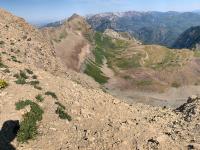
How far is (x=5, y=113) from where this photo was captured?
32250 millimetres

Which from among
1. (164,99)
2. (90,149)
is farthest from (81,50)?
(90,149)

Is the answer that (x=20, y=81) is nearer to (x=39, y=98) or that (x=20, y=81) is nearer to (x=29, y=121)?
(x=39, y=98)

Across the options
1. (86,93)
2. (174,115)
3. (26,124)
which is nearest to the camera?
(26,124)

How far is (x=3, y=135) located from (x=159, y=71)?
443 ft

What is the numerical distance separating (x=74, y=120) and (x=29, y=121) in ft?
12.6

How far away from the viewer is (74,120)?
3391cm

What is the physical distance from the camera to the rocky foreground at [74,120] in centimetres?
2992

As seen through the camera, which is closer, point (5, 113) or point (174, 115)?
point (5, 113)

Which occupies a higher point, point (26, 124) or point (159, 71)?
point (26, 124)

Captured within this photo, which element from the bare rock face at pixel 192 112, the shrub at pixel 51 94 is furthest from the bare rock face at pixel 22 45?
the bare rock face at pixel 192 112

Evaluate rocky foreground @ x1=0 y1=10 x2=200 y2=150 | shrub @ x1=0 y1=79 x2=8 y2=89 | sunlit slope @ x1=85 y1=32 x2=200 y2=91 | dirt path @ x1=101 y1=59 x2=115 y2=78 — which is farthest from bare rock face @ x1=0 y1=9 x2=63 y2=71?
dirt path @ x1=101 y1=59 x2=115 y2=78

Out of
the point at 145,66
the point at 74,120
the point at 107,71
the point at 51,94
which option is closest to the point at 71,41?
the point at 107,71

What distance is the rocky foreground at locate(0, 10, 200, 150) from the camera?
98.2 feet

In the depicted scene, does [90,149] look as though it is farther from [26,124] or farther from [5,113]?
[5,113]
